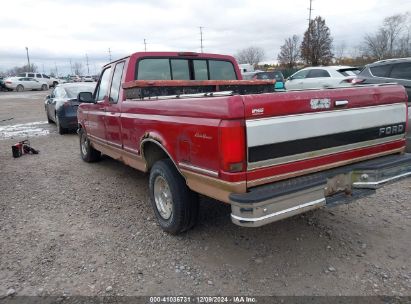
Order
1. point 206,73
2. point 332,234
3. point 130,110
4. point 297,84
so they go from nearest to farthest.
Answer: point 332,234, point 130,110, point 206,73, point 297,84

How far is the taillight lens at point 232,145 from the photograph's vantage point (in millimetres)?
2697

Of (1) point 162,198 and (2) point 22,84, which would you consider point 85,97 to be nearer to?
(1) point 162,198

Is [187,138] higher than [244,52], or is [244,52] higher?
[244,52]

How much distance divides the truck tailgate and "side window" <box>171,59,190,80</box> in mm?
2470

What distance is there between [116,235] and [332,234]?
7.64 ft

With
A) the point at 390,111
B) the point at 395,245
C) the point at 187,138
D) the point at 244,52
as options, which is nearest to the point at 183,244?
the point at 187,138

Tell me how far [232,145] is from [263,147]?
10.5 inches

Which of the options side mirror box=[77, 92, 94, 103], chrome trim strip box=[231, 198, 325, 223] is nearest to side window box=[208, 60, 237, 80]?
side mirror box=[77, 92, 94, 103]

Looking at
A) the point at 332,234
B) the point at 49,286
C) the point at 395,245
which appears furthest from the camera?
the point at 332,234

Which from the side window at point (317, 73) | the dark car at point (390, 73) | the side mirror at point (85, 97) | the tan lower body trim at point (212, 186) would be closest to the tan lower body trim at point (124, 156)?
the side mirror at point (85, 97)

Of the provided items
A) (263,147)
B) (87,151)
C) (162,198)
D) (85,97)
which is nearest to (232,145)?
(263,147)

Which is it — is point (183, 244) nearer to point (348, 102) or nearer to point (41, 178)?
point (348, 102)

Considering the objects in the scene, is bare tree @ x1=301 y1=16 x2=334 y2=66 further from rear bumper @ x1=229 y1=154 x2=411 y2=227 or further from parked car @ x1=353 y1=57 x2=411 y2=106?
rear bumper @ x1=229 y1=154 x2=411 y2=227

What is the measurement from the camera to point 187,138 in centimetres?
318
